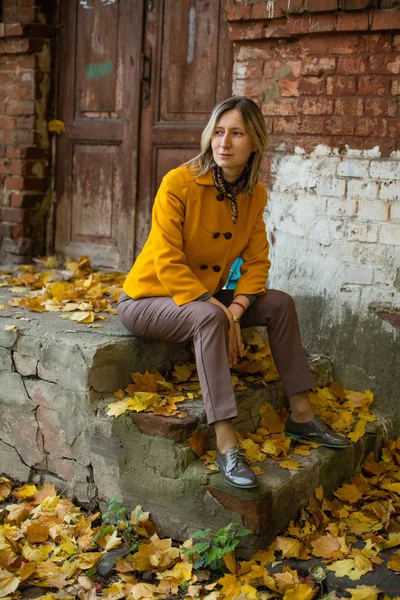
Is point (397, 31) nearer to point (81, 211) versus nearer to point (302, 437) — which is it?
point (302, 437)

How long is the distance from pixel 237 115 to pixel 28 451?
196cm

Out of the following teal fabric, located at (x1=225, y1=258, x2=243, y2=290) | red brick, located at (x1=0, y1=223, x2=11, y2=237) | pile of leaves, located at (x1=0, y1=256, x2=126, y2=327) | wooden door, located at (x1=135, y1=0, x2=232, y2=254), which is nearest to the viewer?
teal fabric, located at (x1=225, y1=258, x2=243, y2=290)

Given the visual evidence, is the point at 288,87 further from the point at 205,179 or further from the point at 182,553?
the point at 182,553

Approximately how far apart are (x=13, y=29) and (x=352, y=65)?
2.69 m

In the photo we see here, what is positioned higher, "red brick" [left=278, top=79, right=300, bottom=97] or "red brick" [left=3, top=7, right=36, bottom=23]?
"red brick" [left=3, top=7, right=36, bottom=23]

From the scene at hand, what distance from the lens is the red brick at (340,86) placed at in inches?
156

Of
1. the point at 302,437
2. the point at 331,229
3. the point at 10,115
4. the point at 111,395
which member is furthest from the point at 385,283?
the point at 10,115

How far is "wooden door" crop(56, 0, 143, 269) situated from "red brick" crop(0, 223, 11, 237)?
1.37ft

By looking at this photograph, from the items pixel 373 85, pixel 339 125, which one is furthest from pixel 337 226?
pixel 373 85

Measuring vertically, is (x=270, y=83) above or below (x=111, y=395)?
above

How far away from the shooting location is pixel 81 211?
18.5ft

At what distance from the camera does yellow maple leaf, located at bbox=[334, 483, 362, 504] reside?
11.4 ft

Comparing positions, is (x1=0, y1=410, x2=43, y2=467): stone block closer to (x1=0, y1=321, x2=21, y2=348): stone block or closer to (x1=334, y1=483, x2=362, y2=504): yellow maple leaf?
(x1=0, y1=321, x2=21, y2=348): stone block

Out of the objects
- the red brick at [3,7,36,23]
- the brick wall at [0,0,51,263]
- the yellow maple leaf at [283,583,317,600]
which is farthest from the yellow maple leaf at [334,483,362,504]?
the red brick at [3,7,36,23]
